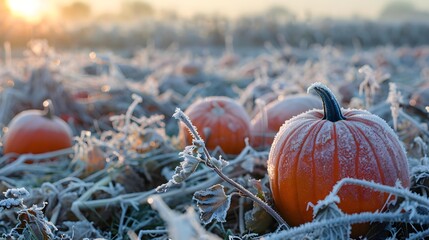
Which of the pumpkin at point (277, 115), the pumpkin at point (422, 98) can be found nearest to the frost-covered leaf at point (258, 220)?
the pumpkin at point (277, 115)

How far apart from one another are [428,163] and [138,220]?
122 centimetres

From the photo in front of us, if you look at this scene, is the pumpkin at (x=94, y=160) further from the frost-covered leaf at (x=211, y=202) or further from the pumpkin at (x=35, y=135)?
the frost-covered leaf at (x=211, y=202)

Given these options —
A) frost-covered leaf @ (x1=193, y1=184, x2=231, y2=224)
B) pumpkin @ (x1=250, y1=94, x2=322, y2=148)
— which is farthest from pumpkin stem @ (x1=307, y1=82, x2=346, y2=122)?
pumpkin @ (x1=250, y1=94, x2=322, y2=148)

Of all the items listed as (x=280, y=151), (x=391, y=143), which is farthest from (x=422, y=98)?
(x=280, y=151)

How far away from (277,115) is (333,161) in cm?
129

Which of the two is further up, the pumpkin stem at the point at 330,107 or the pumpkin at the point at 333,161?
the pumpkin stem at the point at 330,107

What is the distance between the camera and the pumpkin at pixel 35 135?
356 centimetres

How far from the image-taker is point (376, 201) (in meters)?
1.78

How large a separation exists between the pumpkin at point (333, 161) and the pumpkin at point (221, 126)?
1116 millimetres

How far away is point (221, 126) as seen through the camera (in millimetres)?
3045

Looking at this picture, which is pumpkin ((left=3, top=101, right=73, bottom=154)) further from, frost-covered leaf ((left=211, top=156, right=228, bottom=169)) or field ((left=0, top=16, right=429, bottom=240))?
frost-covered leaf ((left=211, top=156, right=228, bottom=169))

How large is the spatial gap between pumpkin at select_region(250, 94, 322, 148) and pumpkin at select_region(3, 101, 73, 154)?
4.27 ft

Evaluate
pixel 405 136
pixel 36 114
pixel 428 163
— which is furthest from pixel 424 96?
pixel 36 114

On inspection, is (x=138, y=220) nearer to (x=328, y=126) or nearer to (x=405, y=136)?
(x=328, y=126)
